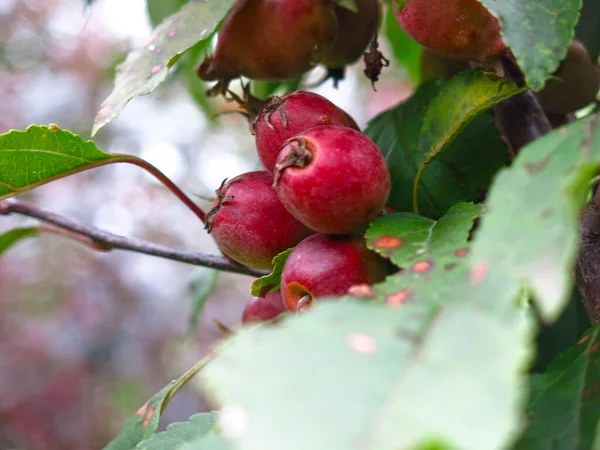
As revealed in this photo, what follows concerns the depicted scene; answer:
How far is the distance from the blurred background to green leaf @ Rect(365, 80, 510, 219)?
1.34 meters

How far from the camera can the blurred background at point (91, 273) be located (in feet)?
8.23

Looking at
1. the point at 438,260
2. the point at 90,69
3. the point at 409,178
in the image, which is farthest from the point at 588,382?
the point at 90,69

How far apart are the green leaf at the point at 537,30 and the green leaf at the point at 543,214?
101 millimetres

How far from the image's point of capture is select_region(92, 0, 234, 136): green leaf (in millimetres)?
590

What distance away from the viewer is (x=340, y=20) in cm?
72

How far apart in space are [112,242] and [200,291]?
266mm

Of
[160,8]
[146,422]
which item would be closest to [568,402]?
[146,422]

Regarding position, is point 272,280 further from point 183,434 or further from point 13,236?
point 13,236

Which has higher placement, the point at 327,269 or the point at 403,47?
the point at 403,47

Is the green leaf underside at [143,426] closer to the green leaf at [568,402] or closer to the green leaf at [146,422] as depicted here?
the green leaf at [146,422]

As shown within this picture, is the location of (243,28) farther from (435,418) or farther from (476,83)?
(435,418)

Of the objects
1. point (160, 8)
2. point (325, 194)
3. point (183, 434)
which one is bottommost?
point (183, 434)

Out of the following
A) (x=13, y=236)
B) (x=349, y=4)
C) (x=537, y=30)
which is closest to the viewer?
(x=537, y=30)

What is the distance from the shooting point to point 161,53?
2.03 ft
